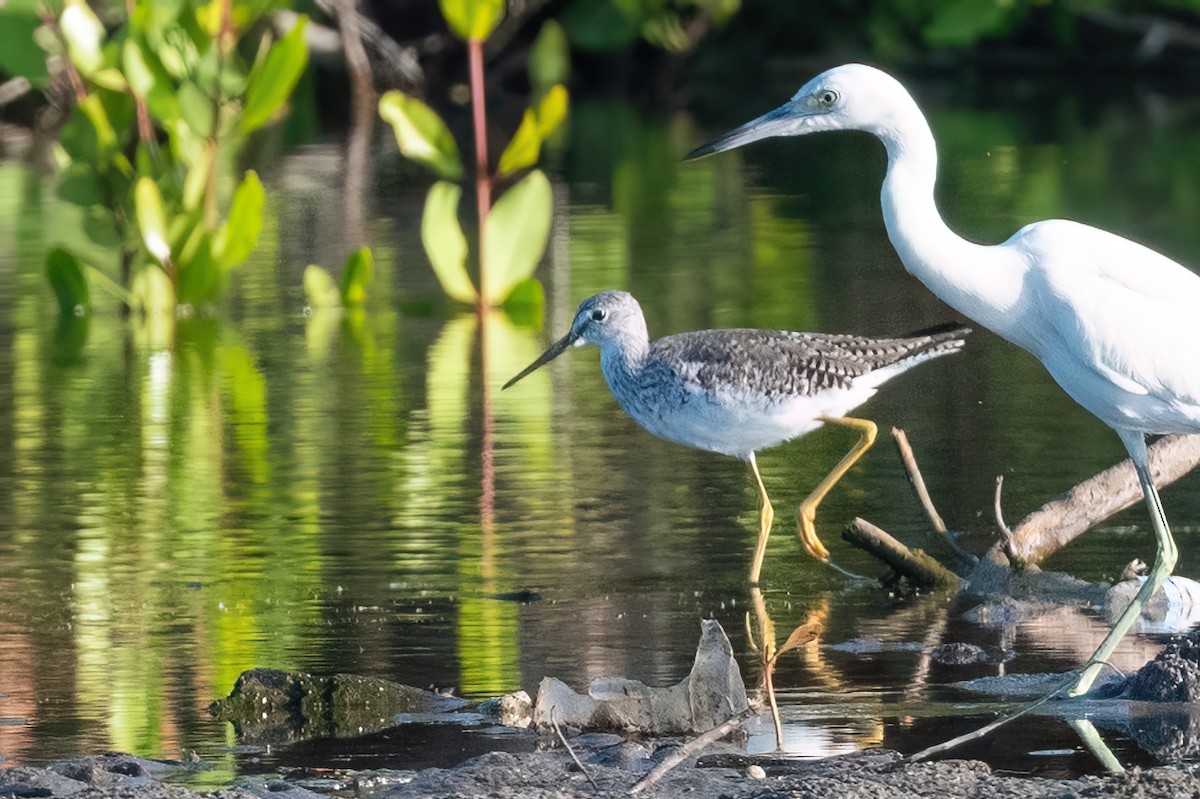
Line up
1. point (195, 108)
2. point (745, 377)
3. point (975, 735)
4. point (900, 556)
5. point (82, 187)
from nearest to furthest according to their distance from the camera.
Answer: point (975, 735), point (900, 556), point (745, 377), point (195, 108), point (82, 187)

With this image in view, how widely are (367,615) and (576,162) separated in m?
14.9

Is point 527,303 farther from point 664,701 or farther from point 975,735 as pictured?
point 975,735

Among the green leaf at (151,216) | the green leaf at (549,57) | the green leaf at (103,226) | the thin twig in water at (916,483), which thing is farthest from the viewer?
the green leaf at (549,57)

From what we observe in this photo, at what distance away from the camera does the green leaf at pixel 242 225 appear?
37.2 ft

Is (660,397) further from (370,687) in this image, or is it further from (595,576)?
(370,687)

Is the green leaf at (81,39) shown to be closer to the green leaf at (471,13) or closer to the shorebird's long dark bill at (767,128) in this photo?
the green leaf at (471,13)

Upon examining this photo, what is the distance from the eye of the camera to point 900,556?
6414 millimetres

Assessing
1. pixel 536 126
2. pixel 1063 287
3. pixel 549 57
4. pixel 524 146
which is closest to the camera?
pixel 1063 287

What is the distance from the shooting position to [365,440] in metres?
8.95

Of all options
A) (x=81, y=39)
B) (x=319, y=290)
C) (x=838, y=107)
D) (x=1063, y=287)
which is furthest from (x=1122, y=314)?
(x=319, y=290)

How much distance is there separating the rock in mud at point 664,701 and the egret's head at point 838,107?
4.83 ft

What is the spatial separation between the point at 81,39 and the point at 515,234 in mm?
2405

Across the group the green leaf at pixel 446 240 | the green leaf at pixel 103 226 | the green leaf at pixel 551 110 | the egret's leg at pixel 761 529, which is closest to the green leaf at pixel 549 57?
the green leaf at pixel 103 226

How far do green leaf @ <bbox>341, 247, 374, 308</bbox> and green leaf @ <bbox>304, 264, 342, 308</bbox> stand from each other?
239mm
